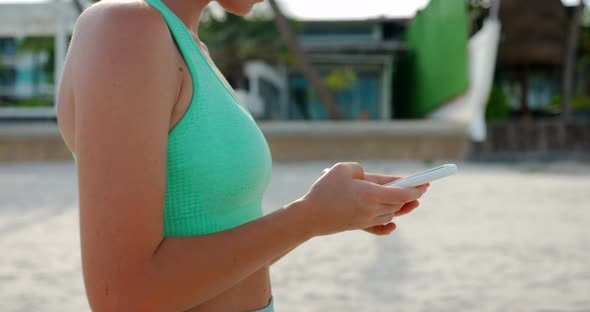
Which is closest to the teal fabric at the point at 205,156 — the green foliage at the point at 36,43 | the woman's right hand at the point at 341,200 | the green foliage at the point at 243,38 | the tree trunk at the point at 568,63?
the woman's right hand at the point at 341,200

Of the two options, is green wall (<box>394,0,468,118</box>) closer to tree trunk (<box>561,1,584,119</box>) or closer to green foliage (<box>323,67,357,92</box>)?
green foliage (<box>323,67,357,92</box>)

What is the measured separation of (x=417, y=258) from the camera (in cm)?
391

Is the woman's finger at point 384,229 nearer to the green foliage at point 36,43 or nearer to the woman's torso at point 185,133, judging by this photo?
the woman's torso at point 185,133

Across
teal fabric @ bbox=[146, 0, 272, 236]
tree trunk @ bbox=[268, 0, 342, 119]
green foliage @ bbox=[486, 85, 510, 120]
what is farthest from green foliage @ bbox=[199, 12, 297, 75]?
teal fabric @ bbox=[146, 0, 272, 236]

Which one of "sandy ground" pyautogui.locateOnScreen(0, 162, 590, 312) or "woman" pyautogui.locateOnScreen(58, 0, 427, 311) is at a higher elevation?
"woman" pyautogui.locateOnScreen(58, 0, 427, 311)

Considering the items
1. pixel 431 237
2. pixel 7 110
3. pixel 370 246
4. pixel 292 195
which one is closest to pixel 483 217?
pixel 431 237

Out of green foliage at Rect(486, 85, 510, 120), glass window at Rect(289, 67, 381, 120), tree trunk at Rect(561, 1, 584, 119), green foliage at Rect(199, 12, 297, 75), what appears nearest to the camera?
tree trunk at Rect(561, 1, 584, 119)

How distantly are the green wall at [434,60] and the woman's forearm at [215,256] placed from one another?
1043 cm

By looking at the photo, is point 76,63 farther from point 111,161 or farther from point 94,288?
point 94,288

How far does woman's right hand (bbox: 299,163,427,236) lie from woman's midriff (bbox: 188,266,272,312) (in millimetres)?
220

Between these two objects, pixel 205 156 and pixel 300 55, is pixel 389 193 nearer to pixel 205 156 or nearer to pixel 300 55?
pixel 205 156

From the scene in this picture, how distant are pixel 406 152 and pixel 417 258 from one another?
6.10m

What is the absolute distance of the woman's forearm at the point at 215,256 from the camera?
26.4 inches

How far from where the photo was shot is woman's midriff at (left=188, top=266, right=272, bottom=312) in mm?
835
